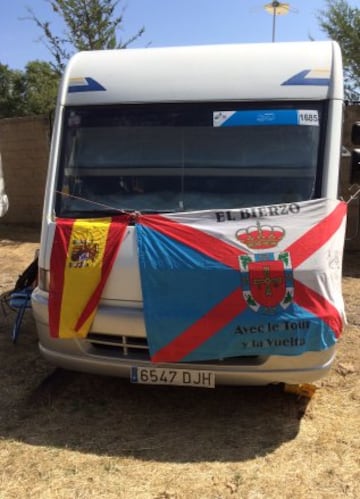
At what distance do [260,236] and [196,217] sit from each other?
50 cm

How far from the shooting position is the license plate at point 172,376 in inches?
151

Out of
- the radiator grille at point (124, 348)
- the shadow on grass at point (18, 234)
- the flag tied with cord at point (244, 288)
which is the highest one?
the flag tied with cord at point (244, 288)

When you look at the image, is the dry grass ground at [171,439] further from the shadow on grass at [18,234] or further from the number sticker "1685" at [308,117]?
the shadow on grass at [18,234]

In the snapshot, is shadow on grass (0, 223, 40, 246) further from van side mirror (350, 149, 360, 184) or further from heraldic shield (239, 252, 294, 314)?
heraldic shield (239, 252, 294, 314)

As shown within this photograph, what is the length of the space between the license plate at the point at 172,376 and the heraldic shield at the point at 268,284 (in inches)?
22.8

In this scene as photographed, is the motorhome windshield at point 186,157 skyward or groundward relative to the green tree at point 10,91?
groundward

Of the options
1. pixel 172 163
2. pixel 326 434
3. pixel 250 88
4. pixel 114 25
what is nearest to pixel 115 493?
pixel 326 434

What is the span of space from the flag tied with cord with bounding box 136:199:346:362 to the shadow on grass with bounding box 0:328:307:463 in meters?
0.63

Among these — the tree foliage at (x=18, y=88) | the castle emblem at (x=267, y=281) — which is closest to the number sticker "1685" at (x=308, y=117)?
the castle emblem at (x=267, y=281)

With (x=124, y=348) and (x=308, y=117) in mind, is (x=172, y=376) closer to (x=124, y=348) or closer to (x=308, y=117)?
(x=124, y=348)

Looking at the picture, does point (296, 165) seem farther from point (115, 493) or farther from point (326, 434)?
point (115, 493)

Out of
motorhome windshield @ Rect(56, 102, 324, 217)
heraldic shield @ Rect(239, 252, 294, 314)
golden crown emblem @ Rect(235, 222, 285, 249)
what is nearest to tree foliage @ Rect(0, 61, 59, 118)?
motorhome windshield @ Rect(56, 102, 324, 217)

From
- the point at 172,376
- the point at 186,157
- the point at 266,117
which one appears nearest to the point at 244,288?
the point at 172,376

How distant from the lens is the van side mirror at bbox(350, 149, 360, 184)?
4.99 meters
